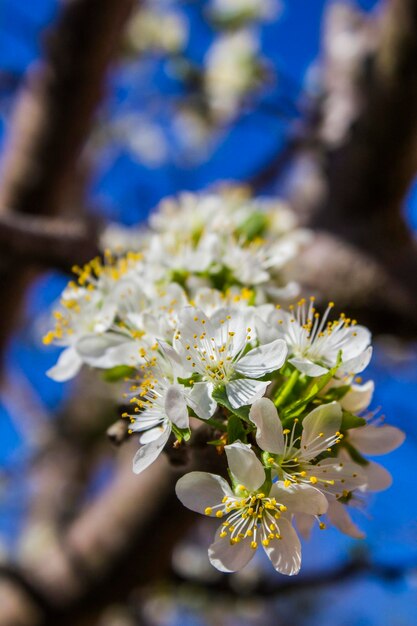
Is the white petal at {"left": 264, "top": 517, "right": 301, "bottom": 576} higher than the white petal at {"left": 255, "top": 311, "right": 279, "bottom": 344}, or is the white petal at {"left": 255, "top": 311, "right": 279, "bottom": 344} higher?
the white petal at {"left": 255, "top": 311, "right": 279, "bottom": 344}

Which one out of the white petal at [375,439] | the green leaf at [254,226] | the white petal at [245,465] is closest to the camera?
the white petal at [245,465]

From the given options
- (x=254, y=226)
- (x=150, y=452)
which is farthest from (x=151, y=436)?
(x=254, y=226)

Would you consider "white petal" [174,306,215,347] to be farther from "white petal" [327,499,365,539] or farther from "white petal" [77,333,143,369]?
"white petal" [327,499,365,539]

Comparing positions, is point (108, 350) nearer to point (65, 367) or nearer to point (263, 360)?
point (65, 367)

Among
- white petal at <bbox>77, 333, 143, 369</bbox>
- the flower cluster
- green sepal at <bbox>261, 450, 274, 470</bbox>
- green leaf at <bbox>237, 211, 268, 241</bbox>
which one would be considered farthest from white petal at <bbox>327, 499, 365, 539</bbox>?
green leaf at <bbox>237, 211, 268, 241</bbox>

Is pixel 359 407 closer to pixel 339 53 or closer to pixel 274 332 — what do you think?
pixel 274 332

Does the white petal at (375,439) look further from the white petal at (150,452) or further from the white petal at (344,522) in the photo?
the white petal at (150,452)

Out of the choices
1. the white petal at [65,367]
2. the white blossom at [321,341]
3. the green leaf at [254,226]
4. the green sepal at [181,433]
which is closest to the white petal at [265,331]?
the white blossom at [321,341]
